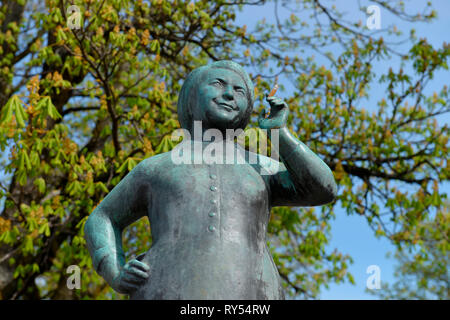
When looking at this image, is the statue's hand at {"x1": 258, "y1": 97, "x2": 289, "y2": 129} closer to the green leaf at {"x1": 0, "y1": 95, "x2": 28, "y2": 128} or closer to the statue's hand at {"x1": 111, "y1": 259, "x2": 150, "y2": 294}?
the statue's hand at {"x1": 111, "y1": 259, "x2": 150, "y2": 294}

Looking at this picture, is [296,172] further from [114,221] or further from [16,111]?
[16,111]

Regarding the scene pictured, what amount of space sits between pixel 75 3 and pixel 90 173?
2369mm

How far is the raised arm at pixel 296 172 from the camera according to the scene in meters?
2.78

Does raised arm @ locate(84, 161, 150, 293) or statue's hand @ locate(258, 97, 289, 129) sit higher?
statue's hand @ locate(258, 97, 289, 129)

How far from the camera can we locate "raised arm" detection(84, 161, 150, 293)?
9.23ft

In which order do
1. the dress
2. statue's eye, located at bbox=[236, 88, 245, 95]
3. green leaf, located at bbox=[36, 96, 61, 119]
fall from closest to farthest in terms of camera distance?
the dress → statue's eye, located at bbox=[236, 88, 245, 95] → green leaf, located at bbox=[36, 96, 61, 119]

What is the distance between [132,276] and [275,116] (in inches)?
40.6

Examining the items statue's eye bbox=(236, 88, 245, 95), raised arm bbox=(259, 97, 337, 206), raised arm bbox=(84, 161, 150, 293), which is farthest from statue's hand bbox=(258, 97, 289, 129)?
raised arm bbox=(84, 161, 150, 293)

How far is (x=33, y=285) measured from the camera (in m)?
8.45

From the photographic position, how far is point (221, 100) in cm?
303

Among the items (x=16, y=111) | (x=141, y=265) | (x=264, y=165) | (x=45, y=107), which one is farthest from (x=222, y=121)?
(x=45, y=107)

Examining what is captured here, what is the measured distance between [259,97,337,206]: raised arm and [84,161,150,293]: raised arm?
695 millimetres

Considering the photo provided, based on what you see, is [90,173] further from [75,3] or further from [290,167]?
[290,167]

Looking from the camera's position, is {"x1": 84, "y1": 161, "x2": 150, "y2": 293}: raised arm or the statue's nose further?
the statue's nose
